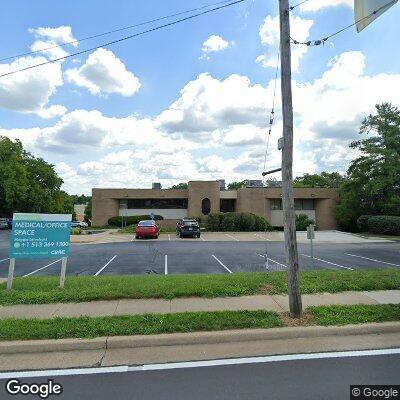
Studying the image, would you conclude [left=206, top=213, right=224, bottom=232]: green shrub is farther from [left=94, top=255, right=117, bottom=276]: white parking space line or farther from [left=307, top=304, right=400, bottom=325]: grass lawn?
[left=307, top=304, right=400, bottom=325]: grass lawn

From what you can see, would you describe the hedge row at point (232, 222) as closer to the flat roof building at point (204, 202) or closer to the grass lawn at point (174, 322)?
the flat roof building at point (204, 202)

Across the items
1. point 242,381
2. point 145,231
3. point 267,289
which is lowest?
point 242,381

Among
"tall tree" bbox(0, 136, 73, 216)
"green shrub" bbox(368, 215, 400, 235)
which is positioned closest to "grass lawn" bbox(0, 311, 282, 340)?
"green shrub" bbox(368, 215, 400, 235)

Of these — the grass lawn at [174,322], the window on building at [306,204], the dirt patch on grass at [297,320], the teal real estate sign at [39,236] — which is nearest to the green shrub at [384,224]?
the window on building at [306,204]

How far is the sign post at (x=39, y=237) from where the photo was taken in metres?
8.76

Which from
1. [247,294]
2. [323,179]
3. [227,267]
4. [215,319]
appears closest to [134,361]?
[215,319]

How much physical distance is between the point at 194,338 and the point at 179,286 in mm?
2773

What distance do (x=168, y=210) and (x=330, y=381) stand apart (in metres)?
43.8

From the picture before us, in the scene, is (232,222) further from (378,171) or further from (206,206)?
(378,171)

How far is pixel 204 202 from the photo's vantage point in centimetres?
4544

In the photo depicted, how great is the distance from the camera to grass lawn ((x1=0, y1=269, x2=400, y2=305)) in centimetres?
777

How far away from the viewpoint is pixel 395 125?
3566 centimetres

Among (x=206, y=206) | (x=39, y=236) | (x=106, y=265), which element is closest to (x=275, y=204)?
(x=206, y=206)

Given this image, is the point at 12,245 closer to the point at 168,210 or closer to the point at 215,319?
the point at 215,319
